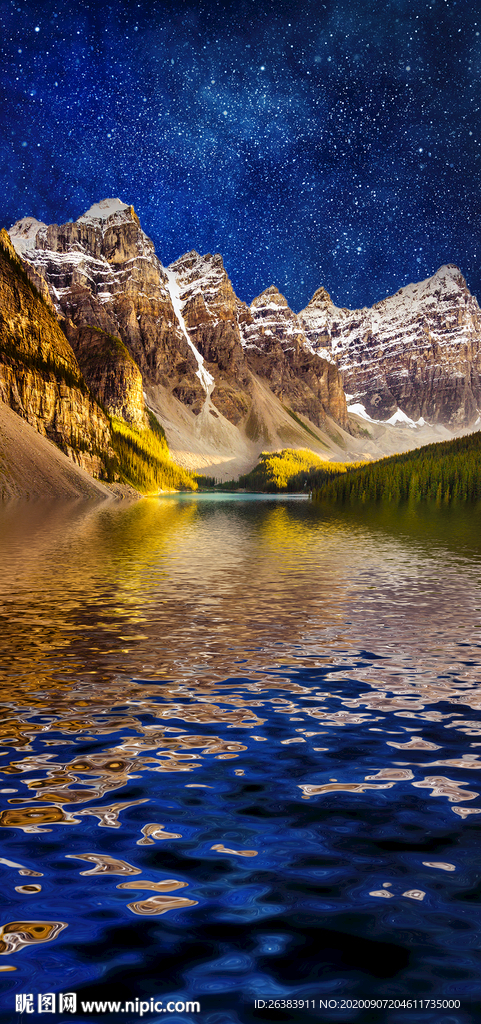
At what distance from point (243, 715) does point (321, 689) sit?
110 inches

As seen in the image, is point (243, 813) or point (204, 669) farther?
point (204, 669)

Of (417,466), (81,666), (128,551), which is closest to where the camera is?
(81,666)

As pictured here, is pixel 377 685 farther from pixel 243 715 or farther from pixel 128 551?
pixel 128 551

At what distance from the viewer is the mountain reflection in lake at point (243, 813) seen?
244 inches

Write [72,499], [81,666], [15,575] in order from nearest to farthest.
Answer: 1. [81,666]
2. [15,575]
3. [72,499]

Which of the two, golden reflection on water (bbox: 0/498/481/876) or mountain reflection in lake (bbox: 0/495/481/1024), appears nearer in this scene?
mountain reflection in lake (bbox: 0/495/481/1024)

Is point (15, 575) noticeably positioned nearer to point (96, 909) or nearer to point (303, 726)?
point (303, 726)

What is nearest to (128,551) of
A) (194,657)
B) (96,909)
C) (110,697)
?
(194,657)

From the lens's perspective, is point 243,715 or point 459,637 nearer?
point 243,715

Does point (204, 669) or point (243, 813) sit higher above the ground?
point (243, 813)

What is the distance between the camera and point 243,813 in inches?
370

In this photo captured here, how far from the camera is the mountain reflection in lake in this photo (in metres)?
6.20

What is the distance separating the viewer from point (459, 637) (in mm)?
21484

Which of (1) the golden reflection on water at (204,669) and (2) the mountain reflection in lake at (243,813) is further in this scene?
(1) the golden reflection on water at (204,669)
